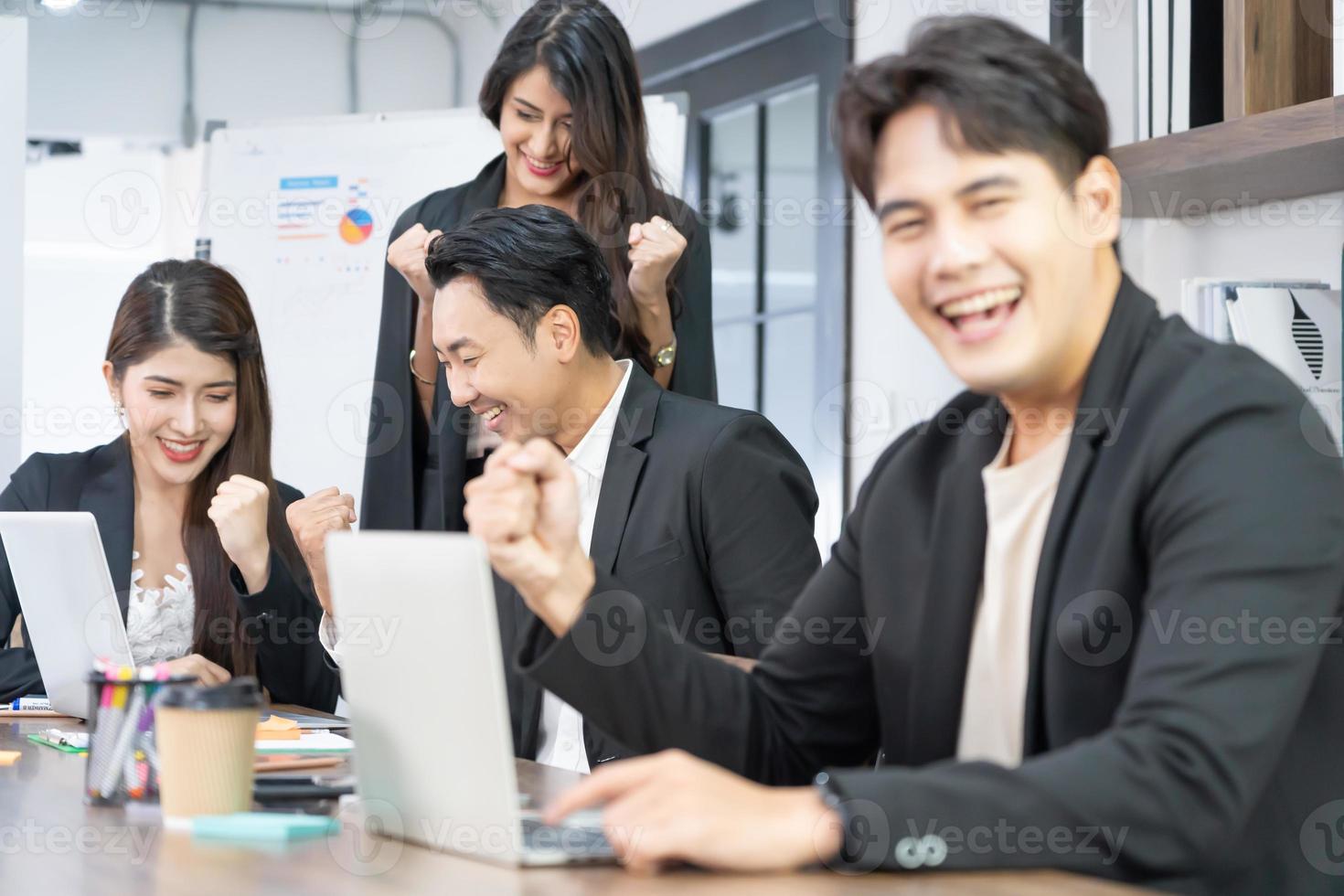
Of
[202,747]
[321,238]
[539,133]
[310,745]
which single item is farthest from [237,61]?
[202,747]

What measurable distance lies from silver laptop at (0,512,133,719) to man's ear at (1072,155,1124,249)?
3.75 ft

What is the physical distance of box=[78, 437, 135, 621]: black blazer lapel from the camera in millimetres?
2203

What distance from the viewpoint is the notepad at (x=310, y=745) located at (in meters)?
1.37

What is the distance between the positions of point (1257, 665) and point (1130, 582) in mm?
119

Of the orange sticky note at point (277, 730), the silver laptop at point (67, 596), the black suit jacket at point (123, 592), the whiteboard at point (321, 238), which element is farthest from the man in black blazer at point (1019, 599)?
the whiteboard at point (321, 238)

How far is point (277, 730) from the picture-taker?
1533 mm

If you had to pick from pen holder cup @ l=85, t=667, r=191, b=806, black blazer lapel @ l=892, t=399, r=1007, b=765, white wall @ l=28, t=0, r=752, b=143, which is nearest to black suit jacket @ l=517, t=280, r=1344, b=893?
black blazer lapel @ l=892, t=399, r=1007, b=765

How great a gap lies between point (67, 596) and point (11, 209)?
65.9 inches

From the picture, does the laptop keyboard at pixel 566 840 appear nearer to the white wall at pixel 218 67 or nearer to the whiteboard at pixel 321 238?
the whiteboard at pixel 321 238

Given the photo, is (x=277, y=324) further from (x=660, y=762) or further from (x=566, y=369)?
(x=660, y=762)

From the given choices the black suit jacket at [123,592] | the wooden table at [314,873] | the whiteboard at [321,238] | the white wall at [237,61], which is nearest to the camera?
the wooden table at [314,873]

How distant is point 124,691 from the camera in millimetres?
1155

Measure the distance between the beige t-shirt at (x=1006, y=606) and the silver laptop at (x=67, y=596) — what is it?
1.00m

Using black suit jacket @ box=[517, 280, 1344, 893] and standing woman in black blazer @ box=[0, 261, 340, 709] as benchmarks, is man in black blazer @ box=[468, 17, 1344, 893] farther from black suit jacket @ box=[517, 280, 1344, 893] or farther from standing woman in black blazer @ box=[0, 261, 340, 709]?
standing woman in black blazer @ box=[0, 261, 340, 709]
